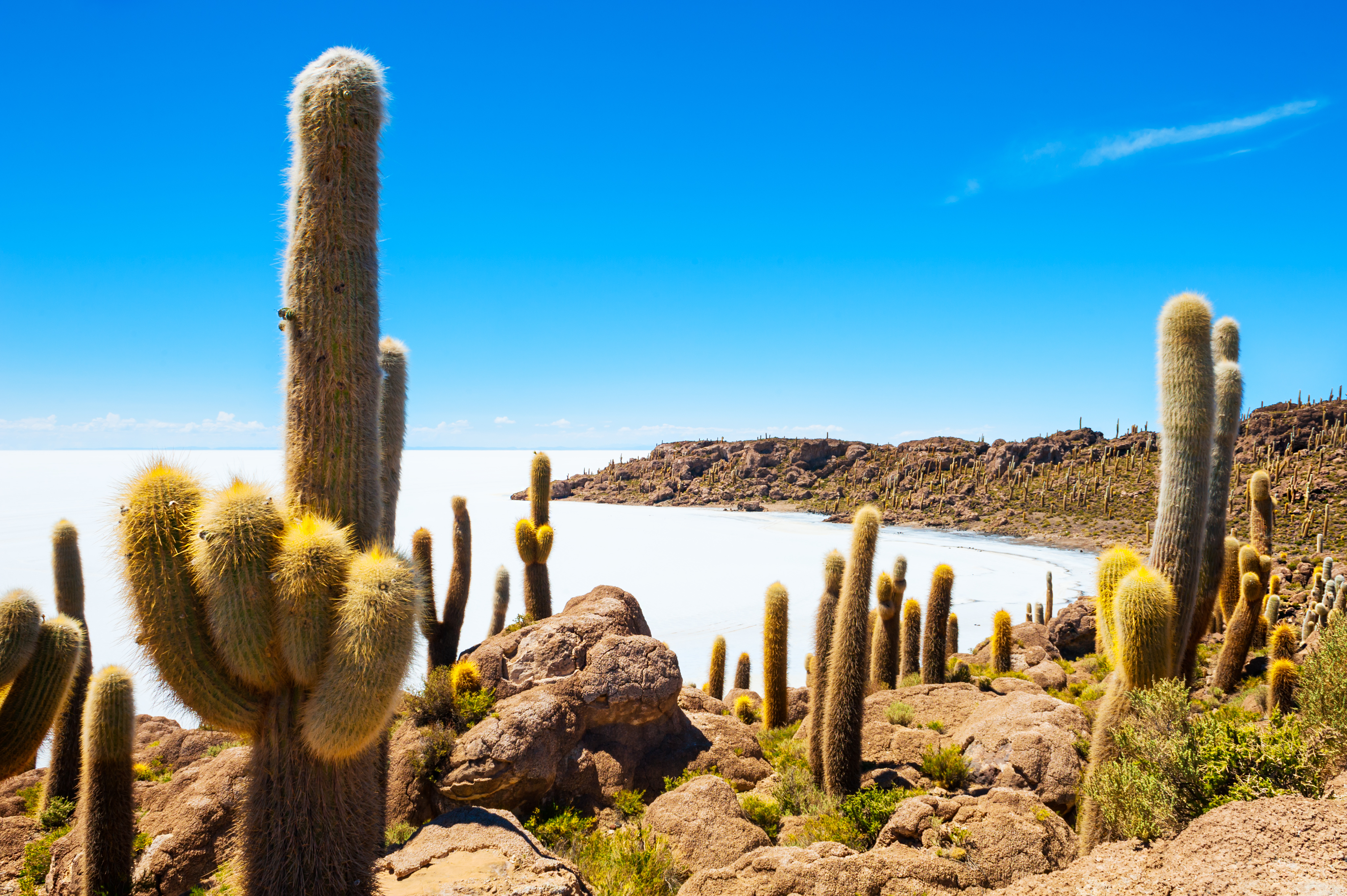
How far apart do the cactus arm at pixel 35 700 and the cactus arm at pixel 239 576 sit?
4867mm

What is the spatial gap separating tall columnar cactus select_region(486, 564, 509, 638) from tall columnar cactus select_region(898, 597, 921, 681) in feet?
30.4

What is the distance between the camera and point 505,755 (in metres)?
7.64

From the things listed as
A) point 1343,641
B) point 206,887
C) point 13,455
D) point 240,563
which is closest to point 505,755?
point 206,887

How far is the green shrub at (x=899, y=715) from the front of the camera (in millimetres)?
10508

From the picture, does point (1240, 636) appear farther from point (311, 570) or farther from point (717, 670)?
point (311, 570)

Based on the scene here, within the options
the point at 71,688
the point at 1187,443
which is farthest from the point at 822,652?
the point at 71,688

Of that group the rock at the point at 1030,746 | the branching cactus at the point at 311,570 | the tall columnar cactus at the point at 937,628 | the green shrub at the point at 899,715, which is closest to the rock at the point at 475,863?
the branching cactus at the point at 311,570

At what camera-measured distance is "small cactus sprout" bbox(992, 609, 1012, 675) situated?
16031 millimetres

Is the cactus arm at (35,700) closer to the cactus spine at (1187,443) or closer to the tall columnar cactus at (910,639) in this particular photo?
the cactus spine at (1187,443)

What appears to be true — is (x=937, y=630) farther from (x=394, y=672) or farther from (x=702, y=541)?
(x=702, y=541)

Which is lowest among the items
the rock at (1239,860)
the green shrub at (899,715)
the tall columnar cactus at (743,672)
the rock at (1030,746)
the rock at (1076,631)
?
the tall columnar cactus at (743,672)

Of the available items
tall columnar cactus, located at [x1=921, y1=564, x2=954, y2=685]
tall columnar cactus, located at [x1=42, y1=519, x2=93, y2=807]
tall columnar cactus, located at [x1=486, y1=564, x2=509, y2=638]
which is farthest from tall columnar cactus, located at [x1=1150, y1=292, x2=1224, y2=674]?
tall columnar cactus, located at [x1=42, y1=519, x2=93, y2=807]

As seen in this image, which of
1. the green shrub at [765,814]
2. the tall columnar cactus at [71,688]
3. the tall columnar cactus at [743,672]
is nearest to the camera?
the green shrub at [765,814]

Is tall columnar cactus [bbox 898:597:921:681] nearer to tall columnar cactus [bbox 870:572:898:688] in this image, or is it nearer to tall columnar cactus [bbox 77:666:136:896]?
tall columnar cactus [bbox 870:572:898:688]
